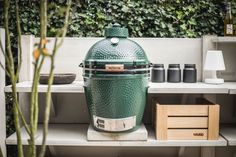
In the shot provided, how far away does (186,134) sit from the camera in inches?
75.0

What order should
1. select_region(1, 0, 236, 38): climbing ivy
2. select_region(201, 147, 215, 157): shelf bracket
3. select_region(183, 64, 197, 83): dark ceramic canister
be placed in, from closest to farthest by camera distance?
select_region(183, 64, 197, 83): dark ceramic canister, select_region(201, 147, 215, 157): shelf bracket, select_region(1, 0, 236, 38): climbing ivy

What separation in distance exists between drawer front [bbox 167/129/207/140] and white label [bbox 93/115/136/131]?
0.82 ft

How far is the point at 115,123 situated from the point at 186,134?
453 millimetres

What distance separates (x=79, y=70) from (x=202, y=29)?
121 centimetres

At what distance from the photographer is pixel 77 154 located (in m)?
2.44

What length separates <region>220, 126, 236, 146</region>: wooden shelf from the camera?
1.90m

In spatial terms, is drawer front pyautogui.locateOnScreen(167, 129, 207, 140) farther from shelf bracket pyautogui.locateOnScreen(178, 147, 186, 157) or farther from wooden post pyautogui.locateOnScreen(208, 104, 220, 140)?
shelf bracket pyautogui.locateOnScreen(178, 147, 186, 157)

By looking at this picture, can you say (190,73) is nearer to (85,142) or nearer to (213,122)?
(213,122)

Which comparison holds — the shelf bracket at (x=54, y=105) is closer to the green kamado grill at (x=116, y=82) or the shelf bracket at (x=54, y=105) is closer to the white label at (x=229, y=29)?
the green kamado grill at (x=116, y=82)

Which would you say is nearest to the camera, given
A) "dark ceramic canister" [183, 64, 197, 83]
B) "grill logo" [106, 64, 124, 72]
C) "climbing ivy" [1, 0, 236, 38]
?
"grill logo" [106, 64, 124, 72]

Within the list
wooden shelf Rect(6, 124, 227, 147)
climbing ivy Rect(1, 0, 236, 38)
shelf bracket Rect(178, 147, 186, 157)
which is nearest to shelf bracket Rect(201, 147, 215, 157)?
shelf bracket Rect(178, 147, 186, 157)

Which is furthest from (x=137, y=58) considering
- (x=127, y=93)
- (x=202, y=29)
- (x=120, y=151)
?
(x=202, y=29)

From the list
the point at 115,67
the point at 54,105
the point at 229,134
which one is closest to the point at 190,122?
the point at 229,134

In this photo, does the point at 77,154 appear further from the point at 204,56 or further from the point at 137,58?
the point at 204,56
